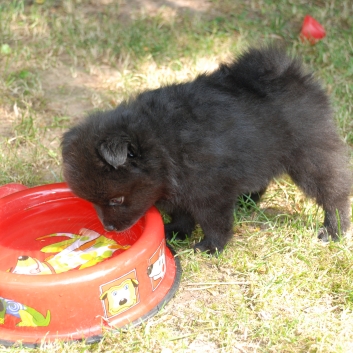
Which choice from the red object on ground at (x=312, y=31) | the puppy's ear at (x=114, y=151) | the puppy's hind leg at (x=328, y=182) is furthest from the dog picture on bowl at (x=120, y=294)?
the red object on ground at (x=312, y=31)

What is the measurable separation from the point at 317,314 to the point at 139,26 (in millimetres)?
4341

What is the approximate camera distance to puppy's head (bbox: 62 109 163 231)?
3.36 meters

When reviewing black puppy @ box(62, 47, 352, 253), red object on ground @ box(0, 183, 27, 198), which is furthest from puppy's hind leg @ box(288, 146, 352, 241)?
red object on ground @ box(0, 183, 27, 198)

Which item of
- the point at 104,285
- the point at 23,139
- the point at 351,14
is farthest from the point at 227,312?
the point at 351,14

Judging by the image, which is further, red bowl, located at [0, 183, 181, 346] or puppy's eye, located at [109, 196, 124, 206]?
puppy's eye, located at [109, 196, 124, 206]

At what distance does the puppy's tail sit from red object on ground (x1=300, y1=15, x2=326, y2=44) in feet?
8.62

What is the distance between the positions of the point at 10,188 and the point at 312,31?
12.6 ft

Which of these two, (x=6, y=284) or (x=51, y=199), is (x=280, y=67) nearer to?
(x=51, y=199)

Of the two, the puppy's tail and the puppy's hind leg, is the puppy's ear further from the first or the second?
the puppy's hind leg

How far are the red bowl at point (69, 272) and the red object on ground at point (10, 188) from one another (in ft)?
0.73

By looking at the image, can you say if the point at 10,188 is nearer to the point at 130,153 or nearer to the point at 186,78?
the point at 130,153

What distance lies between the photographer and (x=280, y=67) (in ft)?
12.6

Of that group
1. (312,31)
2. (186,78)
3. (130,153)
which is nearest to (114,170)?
(130,153)

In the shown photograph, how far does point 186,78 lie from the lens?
19.2ft
